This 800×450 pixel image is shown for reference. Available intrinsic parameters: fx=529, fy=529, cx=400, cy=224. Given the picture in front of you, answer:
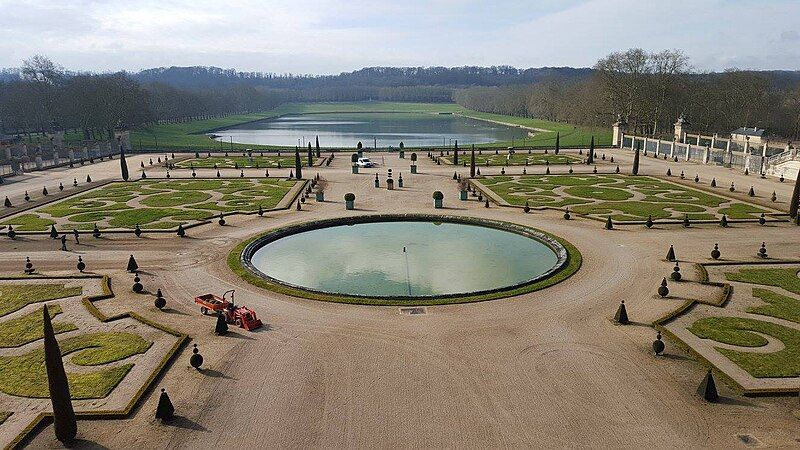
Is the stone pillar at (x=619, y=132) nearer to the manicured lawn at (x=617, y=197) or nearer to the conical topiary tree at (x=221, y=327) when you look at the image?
the manicured lawn at (x=617, y=197)

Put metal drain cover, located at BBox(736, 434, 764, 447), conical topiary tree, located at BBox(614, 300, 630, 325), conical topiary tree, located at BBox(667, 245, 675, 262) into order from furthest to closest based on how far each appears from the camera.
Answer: conical topiary tree, located at BBox(667, 245, 675, 262) < conical topiary tree, located at BBox(614, 300, 630, 325) < metal drain cover, located at BBox(736, 434, 764, 447)

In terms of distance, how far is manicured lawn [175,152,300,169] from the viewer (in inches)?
3364

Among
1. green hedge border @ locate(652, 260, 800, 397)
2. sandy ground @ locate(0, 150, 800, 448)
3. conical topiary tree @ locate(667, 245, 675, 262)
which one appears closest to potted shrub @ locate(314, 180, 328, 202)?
sandy ground @ locate(0, 150, 800, 448)

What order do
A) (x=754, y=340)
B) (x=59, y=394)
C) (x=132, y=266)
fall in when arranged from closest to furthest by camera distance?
(x=59, y=394) < (x=754, y=340) < (x=132, y=266)

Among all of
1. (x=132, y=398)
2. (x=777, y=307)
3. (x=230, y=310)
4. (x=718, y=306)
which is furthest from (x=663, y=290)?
(x=132, y=398)

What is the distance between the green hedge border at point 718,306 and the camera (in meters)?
20.1

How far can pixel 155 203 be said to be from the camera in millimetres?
56469

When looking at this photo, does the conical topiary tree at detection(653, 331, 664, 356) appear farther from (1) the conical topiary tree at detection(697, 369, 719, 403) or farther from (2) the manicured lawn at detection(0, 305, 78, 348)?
(2) the manicured lawn at detection(0, 305, 78, 348)

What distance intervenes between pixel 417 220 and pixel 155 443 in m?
33.5

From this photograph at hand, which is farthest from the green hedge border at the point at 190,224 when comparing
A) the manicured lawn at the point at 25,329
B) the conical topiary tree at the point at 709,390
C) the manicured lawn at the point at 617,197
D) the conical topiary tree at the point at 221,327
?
the conical topiary tree at the point at 709,390

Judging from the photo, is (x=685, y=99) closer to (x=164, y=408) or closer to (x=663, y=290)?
(x=663, y=290)

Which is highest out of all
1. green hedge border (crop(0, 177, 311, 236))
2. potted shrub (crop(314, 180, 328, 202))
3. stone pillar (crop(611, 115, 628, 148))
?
stone pillar (crop(611, 115, 628, 148))

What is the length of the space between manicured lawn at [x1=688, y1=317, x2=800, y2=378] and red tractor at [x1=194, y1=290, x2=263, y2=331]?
21.5m

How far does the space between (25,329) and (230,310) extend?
1000 centimetres
